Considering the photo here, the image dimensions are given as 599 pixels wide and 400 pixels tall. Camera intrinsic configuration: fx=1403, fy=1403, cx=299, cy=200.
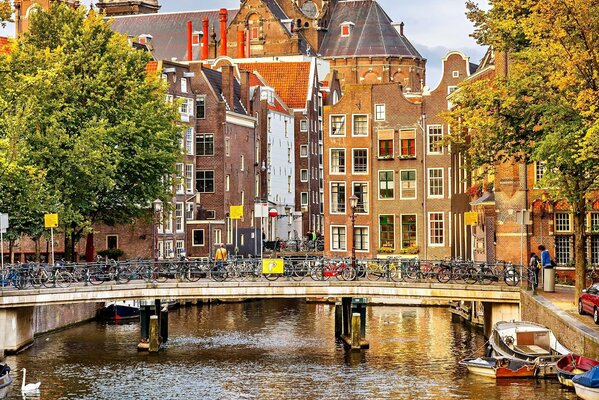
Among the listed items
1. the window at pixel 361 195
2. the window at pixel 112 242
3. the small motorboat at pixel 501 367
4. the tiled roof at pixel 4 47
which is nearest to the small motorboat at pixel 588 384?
the small motorboat at pixel 501 367

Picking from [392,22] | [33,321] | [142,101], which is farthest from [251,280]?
[392,22]

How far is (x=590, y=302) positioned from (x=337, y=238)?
142ft

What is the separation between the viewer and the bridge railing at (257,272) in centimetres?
5747

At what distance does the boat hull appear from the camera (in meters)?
39.8

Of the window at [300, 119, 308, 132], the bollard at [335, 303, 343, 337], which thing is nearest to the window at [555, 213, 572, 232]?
the bollard at [335, 303, 343, 337]

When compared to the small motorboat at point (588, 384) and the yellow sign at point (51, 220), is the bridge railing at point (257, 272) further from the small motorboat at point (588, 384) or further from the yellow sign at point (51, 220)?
the small motorboat at point (588, 384)

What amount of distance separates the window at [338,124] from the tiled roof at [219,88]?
13800 mm

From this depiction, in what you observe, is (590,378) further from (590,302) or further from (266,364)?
(266,364)

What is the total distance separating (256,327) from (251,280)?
412 inches

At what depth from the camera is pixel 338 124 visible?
291 ft

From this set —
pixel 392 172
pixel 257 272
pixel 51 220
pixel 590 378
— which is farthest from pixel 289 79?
pixel 590 378

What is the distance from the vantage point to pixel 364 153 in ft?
289

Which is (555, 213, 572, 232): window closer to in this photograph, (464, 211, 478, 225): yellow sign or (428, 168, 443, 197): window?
(464, 211, 478, 225): yellow sign

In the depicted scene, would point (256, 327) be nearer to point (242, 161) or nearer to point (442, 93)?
point (442, 93)
